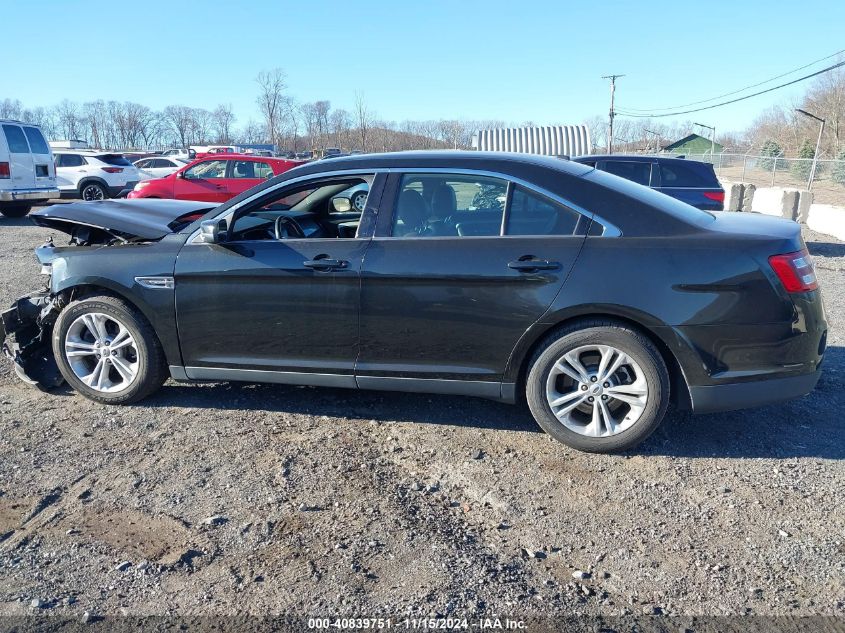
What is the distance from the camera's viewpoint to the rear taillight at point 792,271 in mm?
3590

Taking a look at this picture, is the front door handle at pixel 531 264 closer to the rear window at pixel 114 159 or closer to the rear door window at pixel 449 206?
the rear door window at pixel 449 206

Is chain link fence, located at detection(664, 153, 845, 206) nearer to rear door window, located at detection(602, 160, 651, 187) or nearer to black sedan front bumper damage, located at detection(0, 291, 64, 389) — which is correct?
rear door window, located at detection(602, 160, 651, 187)

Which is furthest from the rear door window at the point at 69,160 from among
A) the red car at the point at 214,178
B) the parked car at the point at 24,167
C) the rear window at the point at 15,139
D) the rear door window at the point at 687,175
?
the rear door window at the point at 687,175

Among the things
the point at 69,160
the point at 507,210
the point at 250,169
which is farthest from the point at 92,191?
the point at 507,210

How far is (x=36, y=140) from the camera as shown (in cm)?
1571

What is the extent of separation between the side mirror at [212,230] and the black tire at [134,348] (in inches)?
29.8

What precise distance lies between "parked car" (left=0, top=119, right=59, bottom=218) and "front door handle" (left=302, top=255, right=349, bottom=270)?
45.2 feet

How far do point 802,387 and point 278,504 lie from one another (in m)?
2.86

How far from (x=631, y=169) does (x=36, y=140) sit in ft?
43.3

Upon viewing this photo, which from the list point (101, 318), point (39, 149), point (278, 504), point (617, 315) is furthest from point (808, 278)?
point (39, 149)

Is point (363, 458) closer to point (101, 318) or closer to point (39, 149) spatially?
point (101, 318)

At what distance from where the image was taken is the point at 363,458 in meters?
3.85

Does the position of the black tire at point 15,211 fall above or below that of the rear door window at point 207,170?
below

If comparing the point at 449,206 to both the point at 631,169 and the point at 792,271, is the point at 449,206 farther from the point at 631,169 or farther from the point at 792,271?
the point at 631,169
